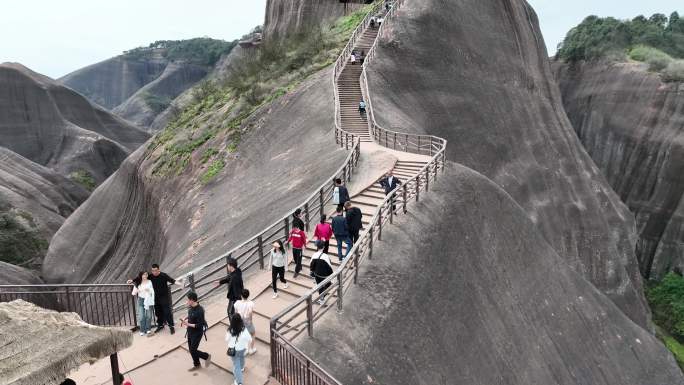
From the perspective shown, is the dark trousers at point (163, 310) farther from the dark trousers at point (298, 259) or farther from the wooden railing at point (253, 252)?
the dark trousers at point (298, 259)

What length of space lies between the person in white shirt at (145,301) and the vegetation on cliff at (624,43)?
60615 mm

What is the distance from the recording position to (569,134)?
1388 inches

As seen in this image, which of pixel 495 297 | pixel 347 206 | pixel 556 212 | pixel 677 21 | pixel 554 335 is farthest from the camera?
pixel 677 21

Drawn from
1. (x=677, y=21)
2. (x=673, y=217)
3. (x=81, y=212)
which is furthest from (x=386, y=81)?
(x=677, y=21)

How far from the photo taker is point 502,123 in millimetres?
29531

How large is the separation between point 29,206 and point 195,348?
40.9 meters

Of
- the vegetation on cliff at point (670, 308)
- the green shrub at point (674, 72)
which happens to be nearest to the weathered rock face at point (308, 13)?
the green shrub at point (674, 72)

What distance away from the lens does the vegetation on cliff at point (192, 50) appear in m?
153

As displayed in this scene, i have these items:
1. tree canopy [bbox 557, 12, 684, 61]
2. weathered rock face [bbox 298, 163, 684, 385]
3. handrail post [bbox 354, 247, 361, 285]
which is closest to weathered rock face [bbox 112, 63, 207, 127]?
tree canopy [bbox 557, 12, 684, 61]

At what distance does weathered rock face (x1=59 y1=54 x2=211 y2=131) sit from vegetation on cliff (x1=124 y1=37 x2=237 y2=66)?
2.34 meters

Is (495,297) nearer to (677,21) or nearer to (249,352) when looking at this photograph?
(249,352)

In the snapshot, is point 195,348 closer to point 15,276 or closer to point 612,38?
point 15,276

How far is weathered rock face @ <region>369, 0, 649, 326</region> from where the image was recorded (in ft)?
87.8

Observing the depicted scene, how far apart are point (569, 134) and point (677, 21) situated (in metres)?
66.1
